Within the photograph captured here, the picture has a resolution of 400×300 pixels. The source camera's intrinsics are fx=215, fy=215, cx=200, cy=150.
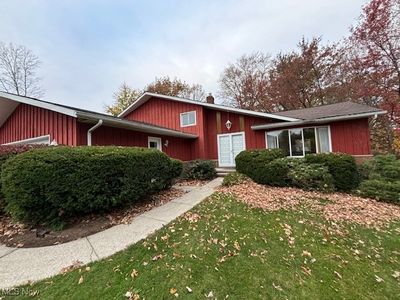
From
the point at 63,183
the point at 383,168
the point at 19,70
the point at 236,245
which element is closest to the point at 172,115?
the point at 63,183

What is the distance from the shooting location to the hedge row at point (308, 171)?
8.16 meters

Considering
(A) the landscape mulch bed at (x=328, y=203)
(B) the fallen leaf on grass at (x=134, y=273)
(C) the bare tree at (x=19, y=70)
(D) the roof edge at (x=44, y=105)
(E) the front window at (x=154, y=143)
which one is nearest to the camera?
(B) the fallen leaf on grass at (x=134, y=273)

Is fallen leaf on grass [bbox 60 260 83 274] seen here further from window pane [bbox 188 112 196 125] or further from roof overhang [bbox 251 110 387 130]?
window pane [bbox 188 112 196 125]

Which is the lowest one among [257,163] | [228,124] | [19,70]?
[257,163]

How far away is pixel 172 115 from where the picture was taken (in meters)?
14.6

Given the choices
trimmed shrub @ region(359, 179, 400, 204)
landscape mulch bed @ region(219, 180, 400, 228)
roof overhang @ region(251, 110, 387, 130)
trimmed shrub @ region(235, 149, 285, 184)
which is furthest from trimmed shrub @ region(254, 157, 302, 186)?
roof overhang @ region(251, 110, 387, 130)

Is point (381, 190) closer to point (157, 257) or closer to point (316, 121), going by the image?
point (316, 121)

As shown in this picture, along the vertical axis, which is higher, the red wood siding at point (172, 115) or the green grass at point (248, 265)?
the red wood siding at point (172, 115)

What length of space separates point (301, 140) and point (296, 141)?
262 mm

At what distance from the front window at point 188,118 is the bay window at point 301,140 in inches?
188

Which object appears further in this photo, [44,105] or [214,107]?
[214,107]

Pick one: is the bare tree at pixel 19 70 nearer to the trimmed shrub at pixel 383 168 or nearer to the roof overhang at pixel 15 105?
the roof overhang at pixel 15 105

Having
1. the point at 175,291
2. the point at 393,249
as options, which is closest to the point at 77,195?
the point at 175,291

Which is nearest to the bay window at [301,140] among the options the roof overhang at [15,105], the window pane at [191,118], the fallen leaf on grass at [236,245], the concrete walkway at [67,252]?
the window pane at [191,118]
